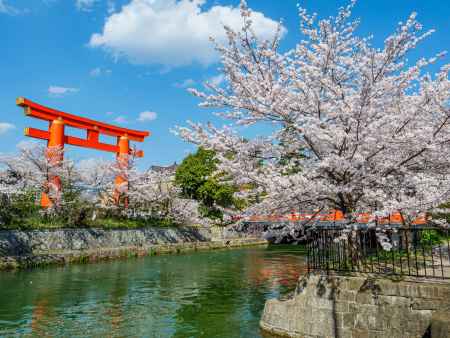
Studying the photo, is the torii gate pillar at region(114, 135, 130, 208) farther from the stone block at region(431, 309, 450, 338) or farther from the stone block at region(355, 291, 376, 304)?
the stone block at region(431, 309, 450, 338)

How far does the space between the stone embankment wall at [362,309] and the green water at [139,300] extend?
1.09 meters

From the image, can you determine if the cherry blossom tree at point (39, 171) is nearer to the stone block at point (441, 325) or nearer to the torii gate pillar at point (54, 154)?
the torii gate pillar at point (54, 154)

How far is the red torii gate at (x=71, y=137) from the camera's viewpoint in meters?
24.7

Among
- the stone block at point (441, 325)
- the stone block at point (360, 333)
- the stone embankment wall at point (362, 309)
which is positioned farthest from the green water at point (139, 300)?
the stone block at point (441, 325)

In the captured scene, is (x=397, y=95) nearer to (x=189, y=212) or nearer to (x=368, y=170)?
(x=368, y=170)

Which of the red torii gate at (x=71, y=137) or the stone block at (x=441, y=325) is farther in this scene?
the red torii gate at (x=71, y=137)

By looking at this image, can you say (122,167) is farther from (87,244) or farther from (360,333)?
→ (360,333)

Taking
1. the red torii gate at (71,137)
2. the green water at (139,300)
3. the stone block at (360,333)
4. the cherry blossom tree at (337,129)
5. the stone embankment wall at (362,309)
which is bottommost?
the green water at (139,300)

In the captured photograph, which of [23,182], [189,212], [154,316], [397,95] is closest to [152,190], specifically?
[189,212]

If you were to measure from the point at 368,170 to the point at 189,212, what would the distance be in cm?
2721

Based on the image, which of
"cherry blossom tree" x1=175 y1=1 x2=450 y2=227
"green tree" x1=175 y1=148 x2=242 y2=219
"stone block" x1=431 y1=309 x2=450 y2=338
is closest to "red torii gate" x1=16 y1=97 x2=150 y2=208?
"green tree" x1=175 y1=148 x2=242 y2=219

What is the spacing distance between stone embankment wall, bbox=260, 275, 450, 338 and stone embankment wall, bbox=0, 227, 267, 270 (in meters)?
15.5

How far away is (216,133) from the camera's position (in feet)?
28.6

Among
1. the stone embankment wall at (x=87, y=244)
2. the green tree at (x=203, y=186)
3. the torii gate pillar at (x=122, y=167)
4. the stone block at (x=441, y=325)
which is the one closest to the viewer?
the stone block at (x=441, y=325)
